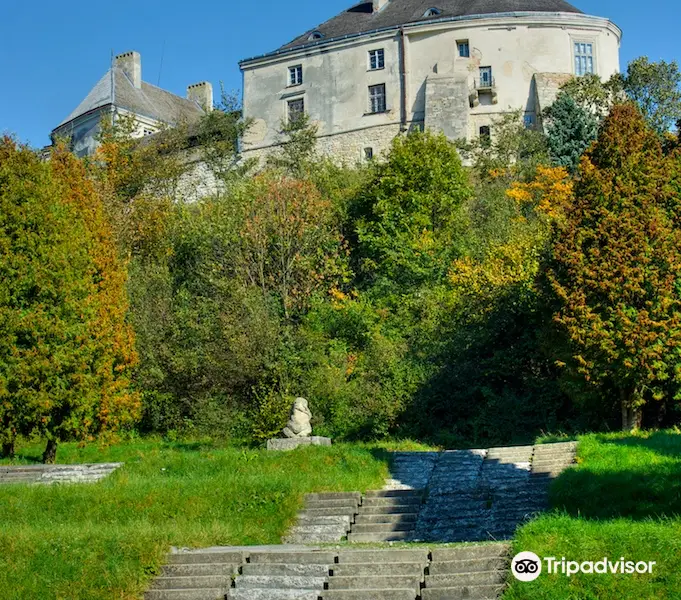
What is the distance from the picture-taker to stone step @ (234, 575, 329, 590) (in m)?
12.3

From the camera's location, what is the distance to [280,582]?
40.9ft

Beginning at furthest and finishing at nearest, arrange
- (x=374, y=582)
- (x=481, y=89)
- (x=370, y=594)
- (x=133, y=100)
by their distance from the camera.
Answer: (x=133, y=100), (x=481, y=89), (x=374, y=582), (x=370, y=594)

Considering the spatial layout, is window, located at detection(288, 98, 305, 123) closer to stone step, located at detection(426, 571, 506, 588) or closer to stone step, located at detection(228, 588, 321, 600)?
stone step, located at detection(228, 588, 321, 600)

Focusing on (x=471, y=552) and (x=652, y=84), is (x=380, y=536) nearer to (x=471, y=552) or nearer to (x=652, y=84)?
(x=471, y=552)

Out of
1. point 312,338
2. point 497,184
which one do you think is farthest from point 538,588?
point 497,184

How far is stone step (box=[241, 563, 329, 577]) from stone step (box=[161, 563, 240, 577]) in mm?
168

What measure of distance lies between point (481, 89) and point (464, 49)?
2741mm

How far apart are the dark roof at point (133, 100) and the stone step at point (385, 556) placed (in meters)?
54.3

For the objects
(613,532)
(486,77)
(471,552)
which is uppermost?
(486,77)

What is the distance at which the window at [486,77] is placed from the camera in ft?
176

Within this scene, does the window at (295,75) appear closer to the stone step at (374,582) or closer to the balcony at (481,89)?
the balcony at (481,89)

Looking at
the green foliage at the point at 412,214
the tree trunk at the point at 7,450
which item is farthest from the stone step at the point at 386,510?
the green foliage at the point at 412,214

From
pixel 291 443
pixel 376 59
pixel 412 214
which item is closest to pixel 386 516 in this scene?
pixel 291 443

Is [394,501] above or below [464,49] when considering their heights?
below
